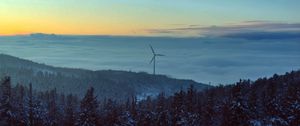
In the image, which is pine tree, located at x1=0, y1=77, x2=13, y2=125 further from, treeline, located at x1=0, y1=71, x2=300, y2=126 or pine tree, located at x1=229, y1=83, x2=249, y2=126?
pine tree, located at x1=229, y1=83, x2=249, y2=126

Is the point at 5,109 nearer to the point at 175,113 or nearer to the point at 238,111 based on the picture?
the point at 175,113

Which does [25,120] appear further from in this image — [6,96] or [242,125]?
[242,125]

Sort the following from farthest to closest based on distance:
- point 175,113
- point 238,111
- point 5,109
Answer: point 175,113 → point 5,109 → point 238,111

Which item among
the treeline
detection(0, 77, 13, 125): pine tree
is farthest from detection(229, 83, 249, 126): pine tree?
detection(0, 77, 13, 125): pine tree

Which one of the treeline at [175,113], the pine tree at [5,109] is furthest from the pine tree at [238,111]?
the pine tree at [5,109]

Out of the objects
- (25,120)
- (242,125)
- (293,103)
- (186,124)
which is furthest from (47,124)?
(293,103)

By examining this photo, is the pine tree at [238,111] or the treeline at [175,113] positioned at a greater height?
the pine tree at [238,111]

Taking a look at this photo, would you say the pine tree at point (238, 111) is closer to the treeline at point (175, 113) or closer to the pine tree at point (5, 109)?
the treeline at point (175, 113)

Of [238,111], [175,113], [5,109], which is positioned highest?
[238,111]

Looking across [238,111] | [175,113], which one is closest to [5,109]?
[175,113]

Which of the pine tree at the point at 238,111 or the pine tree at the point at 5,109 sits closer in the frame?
the pine tree at the point at 238,111

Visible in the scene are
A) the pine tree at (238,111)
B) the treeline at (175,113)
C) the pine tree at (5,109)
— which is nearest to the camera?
the pine tree at (238,111)
